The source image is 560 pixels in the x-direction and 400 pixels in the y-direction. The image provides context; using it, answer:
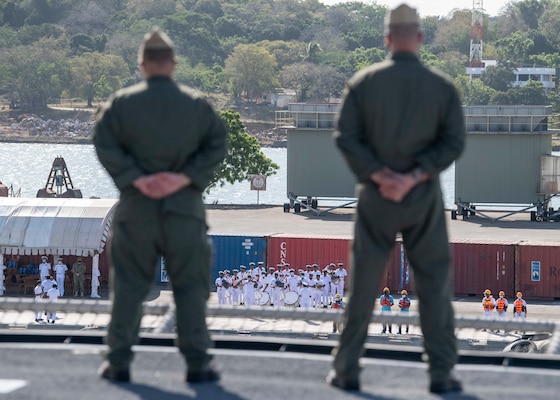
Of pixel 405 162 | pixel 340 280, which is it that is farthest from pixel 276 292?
pixel 405 162

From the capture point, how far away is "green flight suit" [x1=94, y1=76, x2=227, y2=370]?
7.55 meters

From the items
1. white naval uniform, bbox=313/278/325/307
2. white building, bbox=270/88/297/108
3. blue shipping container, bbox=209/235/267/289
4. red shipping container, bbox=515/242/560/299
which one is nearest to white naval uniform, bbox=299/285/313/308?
white naval uniform, bbox=313/278/325/307

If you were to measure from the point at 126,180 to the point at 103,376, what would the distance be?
1.24 metres

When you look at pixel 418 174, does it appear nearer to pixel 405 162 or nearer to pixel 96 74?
pixel 405 162

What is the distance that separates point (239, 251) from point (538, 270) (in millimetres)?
9723

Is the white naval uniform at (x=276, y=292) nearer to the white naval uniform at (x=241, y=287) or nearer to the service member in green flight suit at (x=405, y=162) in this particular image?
the white naval uniform at (x=241, y=287)

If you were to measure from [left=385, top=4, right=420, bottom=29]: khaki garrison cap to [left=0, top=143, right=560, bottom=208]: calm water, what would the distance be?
9046 cm

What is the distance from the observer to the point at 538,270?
137 ft

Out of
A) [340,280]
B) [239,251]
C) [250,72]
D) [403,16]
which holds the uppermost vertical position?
[250,72]

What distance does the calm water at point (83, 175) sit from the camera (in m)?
116

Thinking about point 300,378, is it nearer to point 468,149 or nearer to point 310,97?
point 468,149

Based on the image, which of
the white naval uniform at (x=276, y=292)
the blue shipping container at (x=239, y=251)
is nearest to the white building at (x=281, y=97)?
the blue shipping container at (x=239, y=251)

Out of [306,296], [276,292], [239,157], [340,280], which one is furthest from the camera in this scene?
[239,157]

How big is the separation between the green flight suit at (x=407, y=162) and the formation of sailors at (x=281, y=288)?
2923cm
